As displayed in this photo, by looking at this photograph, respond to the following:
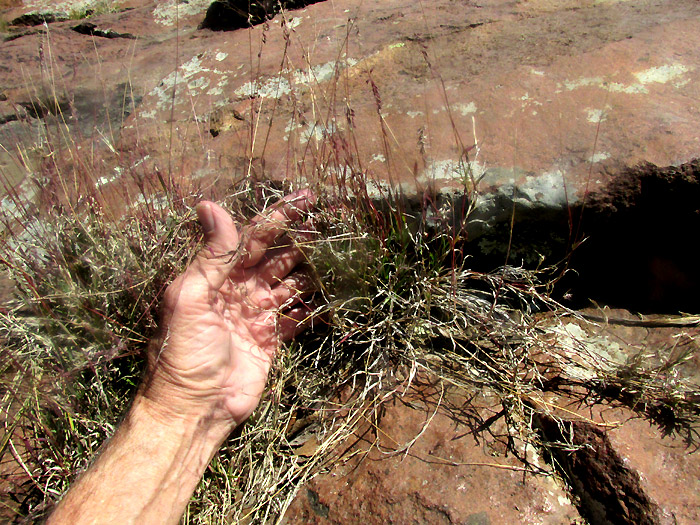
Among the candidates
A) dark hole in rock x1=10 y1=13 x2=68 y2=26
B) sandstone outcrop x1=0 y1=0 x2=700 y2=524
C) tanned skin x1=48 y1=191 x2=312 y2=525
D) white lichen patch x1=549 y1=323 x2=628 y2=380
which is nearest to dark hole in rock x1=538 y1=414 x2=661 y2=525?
sandstone outcrop x1=0 y1=0 x2=700 y2=524

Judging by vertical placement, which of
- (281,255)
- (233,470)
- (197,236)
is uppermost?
(197,236)

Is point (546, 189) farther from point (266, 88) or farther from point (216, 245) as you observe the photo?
point (266, 88)


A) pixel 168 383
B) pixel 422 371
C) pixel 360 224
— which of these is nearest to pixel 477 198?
pixel 360 224

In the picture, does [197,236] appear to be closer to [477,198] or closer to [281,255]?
[281,255]

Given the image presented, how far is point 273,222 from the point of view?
1.91 meters

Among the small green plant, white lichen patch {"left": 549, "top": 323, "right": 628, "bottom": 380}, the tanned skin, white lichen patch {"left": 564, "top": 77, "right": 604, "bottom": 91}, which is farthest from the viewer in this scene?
the small green plant

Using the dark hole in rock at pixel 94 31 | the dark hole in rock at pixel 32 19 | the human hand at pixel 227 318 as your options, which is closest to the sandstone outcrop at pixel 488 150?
the human hand at pixel 227 318

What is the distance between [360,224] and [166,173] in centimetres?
106

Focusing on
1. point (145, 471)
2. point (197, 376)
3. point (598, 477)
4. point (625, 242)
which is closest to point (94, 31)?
point (197, 376)

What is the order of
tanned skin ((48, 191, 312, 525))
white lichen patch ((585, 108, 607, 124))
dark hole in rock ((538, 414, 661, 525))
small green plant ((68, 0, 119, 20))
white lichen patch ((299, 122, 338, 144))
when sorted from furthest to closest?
small green plant ((68, 0, 119, 20)), white lichen patch ((299, 122, 338, 144)), white lichen patch ((585, 108, 607, 124)), tanned skin ((48, 191, 312, 525)), dark hole in rock ((538, 414, 661, 525))

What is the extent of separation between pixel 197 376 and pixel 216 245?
0.47 meters

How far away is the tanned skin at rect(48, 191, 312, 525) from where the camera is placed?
1595 millimetres

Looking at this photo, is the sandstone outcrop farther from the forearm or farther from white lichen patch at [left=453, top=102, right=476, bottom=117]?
the forearm

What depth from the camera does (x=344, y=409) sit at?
1861mm
